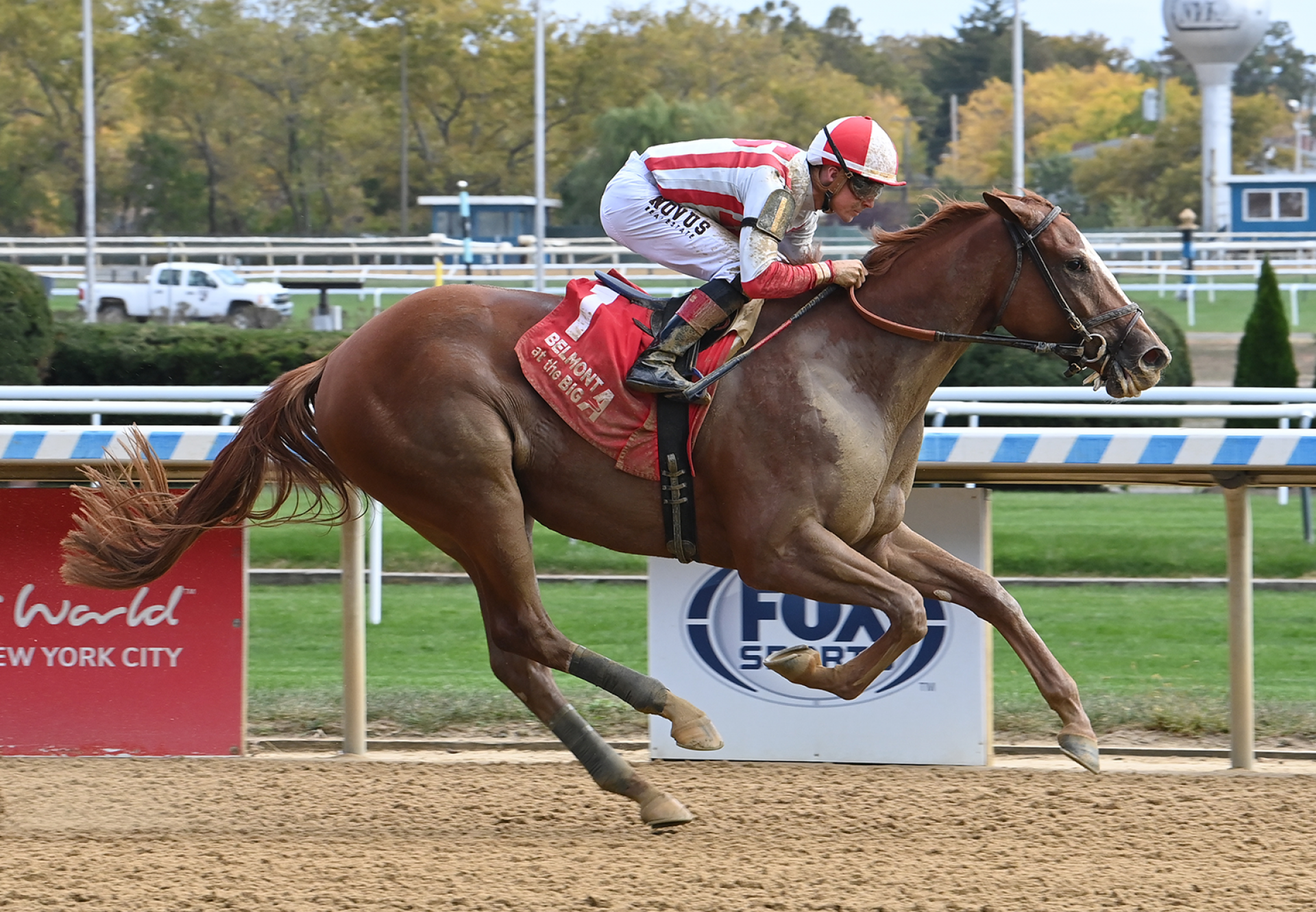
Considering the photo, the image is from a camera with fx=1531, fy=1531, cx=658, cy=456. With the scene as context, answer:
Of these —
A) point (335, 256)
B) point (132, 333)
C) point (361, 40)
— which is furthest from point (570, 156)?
point (132, 333)

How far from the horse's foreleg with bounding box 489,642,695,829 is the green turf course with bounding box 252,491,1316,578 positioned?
194 inches

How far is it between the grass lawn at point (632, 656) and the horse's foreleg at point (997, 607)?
162cm

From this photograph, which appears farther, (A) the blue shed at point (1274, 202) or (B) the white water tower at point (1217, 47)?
(B) the white water tower at point (1217, 47)

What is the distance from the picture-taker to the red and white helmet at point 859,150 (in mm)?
4410

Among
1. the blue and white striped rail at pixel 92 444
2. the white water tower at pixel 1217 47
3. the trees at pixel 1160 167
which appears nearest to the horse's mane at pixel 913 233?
the blue and white striped rail at pixel 92 444

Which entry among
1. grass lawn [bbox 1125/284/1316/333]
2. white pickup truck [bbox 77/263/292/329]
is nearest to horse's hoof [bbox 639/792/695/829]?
grass lawn [bbox 1125/284/1316/333]

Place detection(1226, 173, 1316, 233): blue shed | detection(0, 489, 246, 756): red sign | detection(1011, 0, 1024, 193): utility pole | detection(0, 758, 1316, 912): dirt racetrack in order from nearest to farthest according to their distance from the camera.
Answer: detection(0, 758, 1316, 912): dirt racetrack, detection(0, 489, 246, 756): red sign, detection(1011, 0, 1024, 193): utility pole, detection(1226, 173, 1316, 233): blue shed

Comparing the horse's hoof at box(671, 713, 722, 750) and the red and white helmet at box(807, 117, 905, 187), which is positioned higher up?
the red and white helmet at box(807, 117, 905, 187)

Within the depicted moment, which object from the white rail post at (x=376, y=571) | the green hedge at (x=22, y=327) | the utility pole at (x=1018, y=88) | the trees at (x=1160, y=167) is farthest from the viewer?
the trees at (x=1160, y=167)

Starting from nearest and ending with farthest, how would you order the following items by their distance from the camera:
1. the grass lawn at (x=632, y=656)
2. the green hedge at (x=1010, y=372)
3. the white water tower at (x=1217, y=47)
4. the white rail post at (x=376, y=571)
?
the grass lawn at (x=632, y=656) < the white rail post at (x=376, y=571) < the green hedge at (x=1010, y=372) < the white water tower at (x=1217, y=47)

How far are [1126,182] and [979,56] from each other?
22.3 metres

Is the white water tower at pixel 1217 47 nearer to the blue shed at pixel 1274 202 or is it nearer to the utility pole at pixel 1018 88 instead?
the blue shed at pixel 1274 202

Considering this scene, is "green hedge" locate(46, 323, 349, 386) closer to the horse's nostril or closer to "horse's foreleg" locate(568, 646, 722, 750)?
"horse's foreleg" locate(568, 646, 722, 750)

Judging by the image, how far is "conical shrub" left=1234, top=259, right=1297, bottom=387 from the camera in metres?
12.9
